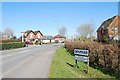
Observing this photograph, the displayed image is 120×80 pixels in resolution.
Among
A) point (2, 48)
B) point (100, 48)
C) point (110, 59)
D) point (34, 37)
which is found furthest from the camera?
point (34, 37)

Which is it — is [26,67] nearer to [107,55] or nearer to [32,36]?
[107,55]

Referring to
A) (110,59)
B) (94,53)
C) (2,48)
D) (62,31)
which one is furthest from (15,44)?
(62,31)

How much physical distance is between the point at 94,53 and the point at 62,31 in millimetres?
85350

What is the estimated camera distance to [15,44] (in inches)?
2036

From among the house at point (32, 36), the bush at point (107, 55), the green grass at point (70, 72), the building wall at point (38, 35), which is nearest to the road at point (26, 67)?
the green grass at point (70, 72)

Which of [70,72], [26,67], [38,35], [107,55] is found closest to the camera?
[70,72]

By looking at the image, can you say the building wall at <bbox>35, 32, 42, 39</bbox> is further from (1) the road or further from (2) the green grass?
(2) the green grass

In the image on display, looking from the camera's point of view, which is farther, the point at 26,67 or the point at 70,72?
the point at 26,67

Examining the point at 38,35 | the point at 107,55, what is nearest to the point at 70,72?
the point at 107,55

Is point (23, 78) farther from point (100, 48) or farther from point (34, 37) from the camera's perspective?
point (34, 37)

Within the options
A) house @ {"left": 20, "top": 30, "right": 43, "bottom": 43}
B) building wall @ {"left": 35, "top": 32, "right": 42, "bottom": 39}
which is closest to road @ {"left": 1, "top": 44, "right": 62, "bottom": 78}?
house @ {"left": 20, "top": 30, "right": 43, "bottom": 43}

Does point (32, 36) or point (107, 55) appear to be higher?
point (32, 36)

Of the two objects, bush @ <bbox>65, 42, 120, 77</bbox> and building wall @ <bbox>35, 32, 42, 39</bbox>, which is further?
building wall @ <bbox>35, 32, 42, 39</bbox>

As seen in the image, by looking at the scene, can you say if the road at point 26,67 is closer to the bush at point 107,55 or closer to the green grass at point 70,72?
the green grass at point 70,72
